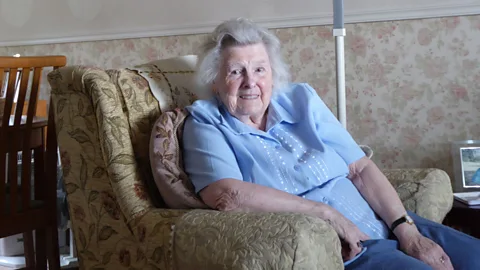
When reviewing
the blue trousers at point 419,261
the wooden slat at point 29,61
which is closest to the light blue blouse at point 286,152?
the blue trousers at point 419,261

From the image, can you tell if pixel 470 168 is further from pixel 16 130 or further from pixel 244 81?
pixel 16 130

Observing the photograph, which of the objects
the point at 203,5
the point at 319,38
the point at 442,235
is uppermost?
the point at 203,5

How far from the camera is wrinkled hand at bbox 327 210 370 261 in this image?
138cm

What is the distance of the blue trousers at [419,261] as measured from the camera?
1.31 meters

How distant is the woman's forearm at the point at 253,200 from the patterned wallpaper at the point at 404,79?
1308 millimetres

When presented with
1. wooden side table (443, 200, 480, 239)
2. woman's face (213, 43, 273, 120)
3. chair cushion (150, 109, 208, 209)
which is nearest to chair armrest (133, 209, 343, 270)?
chair cushion (150, 109, 208, 209)

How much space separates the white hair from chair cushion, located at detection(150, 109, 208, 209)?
0.55ft

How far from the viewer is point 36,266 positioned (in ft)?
7.44

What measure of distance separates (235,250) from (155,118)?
2.04 feet

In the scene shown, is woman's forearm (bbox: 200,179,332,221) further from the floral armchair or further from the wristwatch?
the wristwatch

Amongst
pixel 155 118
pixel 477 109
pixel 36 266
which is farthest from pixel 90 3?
pixel 477 109

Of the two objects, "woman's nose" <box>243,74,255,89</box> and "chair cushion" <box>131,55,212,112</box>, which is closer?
"woman's nose" <box>243,74,255,89</box>

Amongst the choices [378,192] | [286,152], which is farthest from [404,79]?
[286,152]

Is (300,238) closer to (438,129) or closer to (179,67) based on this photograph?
(179,67)
